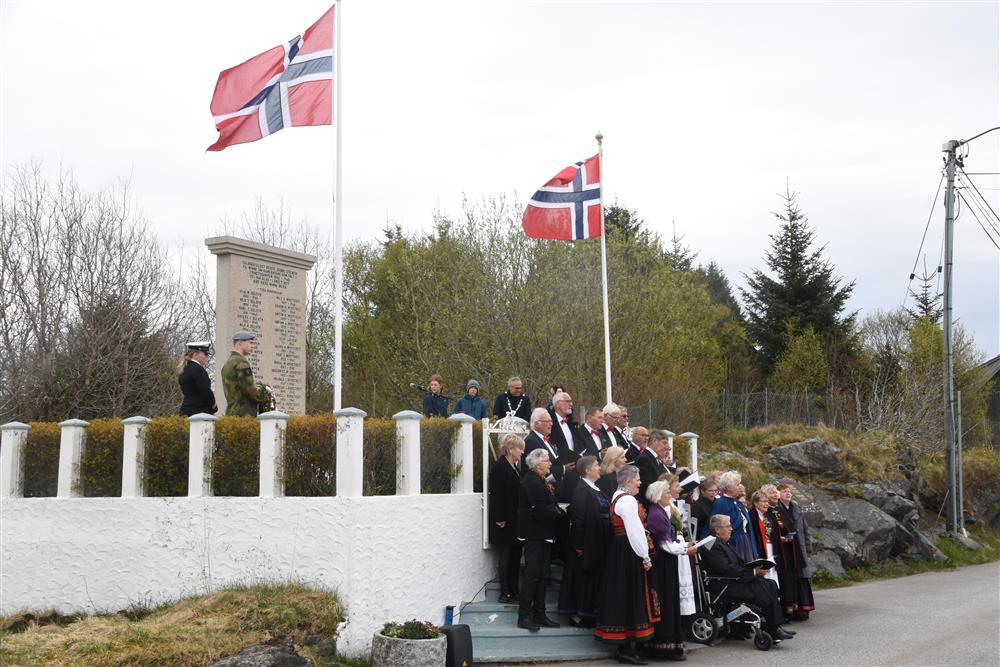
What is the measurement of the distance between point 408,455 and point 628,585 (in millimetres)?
2795

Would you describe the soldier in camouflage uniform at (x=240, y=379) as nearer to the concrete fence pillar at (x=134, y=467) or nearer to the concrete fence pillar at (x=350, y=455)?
the concrete fence pillar at (x=134, y=467)

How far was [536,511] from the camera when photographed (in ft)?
35.1

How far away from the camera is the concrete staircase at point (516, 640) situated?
10.6 m

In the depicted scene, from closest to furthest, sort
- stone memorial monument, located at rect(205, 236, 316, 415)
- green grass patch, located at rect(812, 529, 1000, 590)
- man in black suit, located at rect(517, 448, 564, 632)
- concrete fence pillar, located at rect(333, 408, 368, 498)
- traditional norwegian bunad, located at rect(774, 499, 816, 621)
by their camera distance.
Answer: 1. concrete fence pillar, located at rect(333, 408, 368, 498)
2. man in black suit, located at rect(517, 448, 564, 632)
3. traditional norwegian bunad, located at rect(774, 499, 816, 621)
4. stone memorial monument, located at rect(205, 236, 316, 415)
5. green grass patch, located at rect(812, 529, 1000, 590)

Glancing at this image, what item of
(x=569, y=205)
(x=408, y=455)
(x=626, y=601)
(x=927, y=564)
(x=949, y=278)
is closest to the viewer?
(x=626, y=601)

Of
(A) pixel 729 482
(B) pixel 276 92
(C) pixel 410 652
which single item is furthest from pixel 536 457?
(B) pixel 276 92

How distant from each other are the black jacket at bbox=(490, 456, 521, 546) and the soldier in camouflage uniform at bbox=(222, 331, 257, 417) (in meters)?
3.24

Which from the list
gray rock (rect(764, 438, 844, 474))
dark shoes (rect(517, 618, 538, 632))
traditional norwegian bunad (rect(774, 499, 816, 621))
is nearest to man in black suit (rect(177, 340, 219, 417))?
dark shoes (rect(517, 618, 538, 632))

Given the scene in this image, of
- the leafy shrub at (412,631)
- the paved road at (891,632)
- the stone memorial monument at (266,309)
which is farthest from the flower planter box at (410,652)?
the stone memorial monument at (266,309)

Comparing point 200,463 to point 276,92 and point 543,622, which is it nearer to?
point 543,622

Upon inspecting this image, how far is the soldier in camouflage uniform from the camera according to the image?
11.9m

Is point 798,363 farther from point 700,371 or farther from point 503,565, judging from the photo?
point 503,565

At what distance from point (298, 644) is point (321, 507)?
1473 mm

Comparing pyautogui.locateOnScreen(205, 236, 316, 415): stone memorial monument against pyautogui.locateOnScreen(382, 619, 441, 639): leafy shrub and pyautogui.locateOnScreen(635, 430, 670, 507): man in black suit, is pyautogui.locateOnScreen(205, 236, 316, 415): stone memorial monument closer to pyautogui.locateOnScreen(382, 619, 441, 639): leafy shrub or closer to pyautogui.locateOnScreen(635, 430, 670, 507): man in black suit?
pyautogui.locateOnScreen(382, 619, 441, 639): leafy shrub
